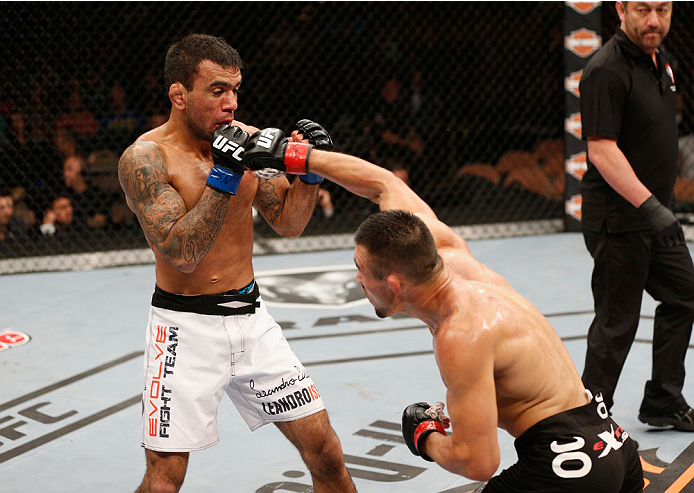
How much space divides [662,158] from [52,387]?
9.71 feet

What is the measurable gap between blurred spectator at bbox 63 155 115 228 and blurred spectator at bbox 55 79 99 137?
27cm

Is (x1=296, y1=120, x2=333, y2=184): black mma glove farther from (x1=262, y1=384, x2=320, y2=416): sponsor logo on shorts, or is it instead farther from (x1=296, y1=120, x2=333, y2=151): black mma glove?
(x1=262, y1=384, x2=320, y2=416): sponsor logo on shorts

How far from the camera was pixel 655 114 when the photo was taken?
3.22 meters

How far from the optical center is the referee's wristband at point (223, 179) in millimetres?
2324

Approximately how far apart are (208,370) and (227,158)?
638mm

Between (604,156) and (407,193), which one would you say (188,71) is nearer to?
(407,193)

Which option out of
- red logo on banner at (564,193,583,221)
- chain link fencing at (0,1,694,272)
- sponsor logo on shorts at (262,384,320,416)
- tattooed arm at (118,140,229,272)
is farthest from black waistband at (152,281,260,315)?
red logo on banner at (564,193,583,221)

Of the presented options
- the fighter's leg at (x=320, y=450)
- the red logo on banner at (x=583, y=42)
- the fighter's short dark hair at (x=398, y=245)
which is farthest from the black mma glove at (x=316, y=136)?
the red logo on banner at (x=583, y=42)

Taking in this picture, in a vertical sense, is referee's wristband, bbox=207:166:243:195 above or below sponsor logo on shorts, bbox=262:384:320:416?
above

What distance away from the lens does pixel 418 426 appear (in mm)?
2127

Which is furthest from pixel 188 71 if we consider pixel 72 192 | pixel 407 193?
pixel 72 192

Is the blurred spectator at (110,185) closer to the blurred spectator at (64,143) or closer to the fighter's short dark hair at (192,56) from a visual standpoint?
the blurred spectator at (64,143)

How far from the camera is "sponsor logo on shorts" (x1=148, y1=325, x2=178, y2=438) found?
2.42m

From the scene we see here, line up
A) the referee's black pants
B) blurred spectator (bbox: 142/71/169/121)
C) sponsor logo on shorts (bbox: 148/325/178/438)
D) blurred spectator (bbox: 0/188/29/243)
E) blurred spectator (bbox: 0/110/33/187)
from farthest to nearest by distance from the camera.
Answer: blurred spectator (bbox: 142/71/169/121) < blurred spectator (bbox: 0/110/33/187) < blurred spectator (bbox: 0/188/29/243) < the referee's black pants < sponsor logo on shorts (bbox: 148/325/178/438)
